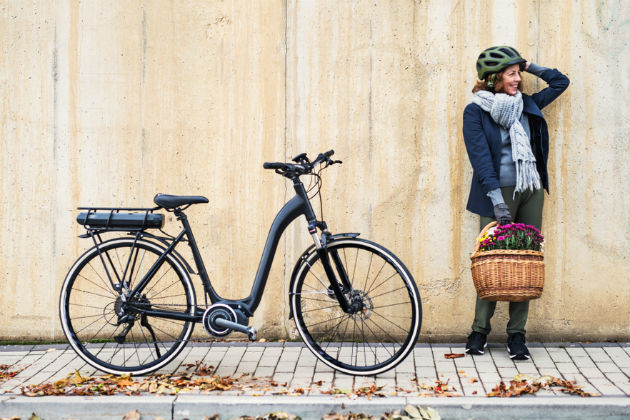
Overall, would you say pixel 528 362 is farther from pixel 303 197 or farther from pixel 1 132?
pixel 1 132

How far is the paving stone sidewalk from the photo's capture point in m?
5.05

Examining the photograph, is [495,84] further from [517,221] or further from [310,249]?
[310,249]

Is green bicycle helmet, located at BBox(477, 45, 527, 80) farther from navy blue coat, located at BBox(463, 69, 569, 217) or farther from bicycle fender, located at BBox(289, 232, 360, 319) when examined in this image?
bicycle fender, located at BBox(289, 232, 360, 319)

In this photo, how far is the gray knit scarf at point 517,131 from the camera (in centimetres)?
579

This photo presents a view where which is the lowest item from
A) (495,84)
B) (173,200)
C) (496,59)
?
(173,200)

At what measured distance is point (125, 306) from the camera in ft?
17.9

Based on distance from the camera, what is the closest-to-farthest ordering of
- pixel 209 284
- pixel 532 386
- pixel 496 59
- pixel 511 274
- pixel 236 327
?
pixel 532 386 < pixel 236 327 < pixel 511 274 < pixel 209 284 < pixel 496 59

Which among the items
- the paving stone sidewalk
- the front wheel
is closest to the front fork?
the front wheel

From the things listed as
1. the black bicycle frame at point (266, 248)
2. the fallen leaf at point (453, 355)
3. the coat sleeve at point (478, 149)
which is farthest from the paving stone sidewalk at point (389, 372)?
the coat sleeve at point (478, 149)

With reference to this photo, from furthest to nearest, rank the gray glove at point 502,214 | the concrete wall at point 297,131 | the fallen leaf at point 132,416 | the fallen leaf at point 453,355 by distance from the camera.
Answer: the concrete wall at point 297,131 < the fallen leaf at point 453,355 < the gray glove at point 502,214 < the fallen leaf at point 132,416

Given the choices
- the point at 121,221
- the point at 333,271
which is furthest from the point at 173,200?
the point at 333,271

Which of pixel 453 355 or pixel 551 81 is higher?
pixel 551 81

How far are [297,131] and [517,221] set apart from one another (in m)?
1.90

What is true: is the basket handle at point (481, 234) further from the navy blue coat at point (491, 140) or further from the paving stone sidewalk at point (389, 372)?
the paving stone sidewalk at point (389, 372)
